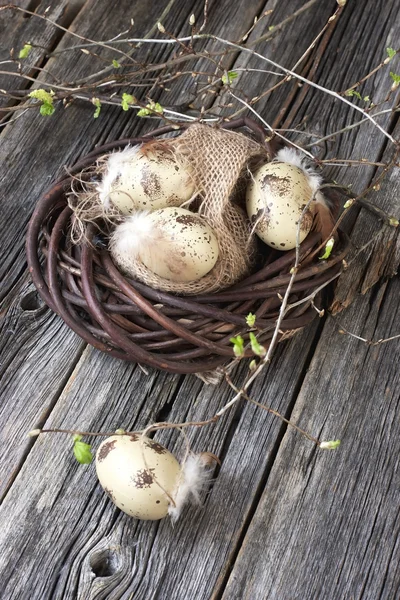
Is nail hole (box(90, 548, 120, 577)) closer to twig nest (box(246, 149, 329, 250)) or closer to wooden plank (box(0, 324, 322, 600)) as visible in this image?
wooden plank (box(0, 324, 322, 600))

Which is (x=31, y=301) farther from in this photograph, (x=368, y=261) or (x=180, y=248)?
(x=368, y=261)

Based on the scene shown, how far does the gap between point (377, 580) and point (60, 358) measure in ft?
1.98

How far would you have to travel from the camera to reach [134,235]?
1027 millimetres

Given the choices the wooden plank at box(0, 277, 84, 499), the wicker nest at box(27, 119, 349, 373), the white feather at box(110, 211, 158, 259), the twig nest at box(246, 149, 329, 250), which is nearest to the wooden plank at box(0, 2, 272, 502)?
the wooden plank at box(0, 277, 84, 499)

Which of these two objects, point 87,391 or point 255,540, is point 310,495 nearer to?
point 255,540

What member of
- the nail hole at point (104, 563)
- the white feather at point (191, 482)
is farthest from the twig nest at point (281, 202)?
the nail hole at point (104, 563)

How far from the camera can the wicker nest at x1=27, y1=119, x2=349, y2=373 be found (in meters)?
1.03

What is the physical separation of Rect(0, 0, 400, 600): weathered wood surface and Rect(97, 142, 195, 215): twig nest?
0.87 feet

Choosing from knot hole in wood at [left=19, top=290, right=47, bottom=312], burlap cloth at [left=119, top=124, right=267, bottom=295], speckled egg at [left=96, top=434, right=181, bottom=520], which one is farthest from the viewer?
knot hole in wood at [left=19, top=290, right=47, bottom=312]

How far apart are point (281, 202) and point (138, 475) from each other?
45 centimetres

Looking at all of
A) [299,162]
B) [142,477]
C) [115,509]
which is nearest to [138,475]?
Answer: [142,477]

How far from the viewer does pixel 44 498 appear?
105cm

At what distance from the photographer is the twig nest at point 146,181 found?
1.06 meters

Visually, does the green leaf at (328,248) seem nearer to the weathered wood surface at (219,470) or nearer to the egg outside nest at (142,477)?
the weathered wood surface at (219,470)
